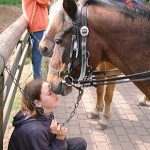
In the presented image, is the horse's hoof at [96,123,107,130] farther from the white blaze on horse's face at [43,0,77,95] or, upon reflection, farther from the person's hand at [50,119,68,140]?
the person's hand at [50,119,68,140]

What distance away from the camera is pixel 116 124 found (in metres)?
5.01

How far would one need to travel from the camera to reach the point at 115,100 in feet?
19.3

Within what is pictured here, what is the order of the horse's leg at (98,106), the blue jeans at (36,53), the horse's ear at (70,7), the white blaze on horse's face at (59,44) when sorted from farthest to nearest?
1. the horse's leg at (98,106)
2. the blue jeans at (36,53)
3. the white blaze on horse's face at (59,44)
4. the horse's ear at (70,7)

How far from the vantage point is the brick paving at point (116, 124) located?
4461 millimetres

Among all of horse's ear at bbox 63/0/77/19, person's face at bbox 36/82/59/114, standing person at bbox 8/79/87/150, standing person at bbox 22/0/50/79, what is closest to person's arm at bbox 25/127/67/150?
standing person at bbox 8/79/87/150

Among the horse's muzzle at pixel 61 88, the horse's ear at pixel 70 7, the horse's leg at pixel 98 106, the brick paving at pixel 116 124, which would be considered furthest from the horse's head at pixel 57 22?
the horse's leg at pixel 98 106

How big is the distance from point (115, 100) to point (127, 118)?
724mm

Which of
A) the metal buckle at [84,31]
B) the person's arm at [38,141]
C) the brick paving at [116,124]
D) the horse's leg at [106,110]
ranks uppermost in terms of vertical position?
the metal buckle at [84,31]

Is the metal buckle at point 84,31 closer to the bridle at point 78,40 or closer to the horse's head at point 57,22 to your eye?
the bridle at point 78,40

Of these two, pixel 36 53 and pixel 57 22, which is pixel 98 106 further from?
pixel 57 22

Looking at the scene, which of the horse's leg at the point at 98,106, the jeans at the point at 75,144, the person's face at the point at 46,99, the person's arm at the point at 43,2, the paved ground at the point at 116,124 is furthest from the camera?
the horse's leg at the point at 98,106

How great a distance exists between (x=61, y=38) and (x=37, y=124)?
0.67m

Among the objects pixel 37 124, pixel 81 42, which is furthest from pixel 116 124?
pixel 81 42

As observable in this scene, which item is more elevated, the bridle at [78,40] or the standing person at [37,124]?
the bridle at [78,40]
